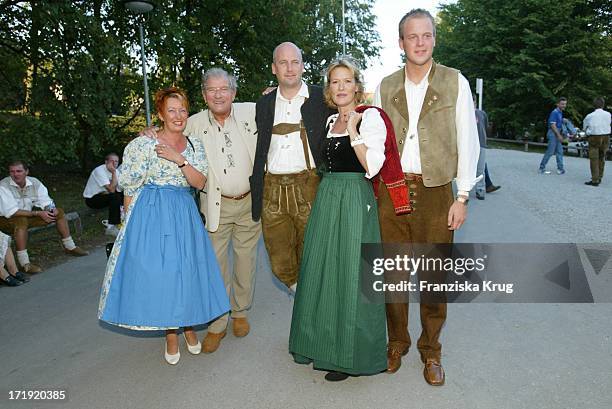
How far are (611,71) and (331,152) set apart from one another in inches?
1201

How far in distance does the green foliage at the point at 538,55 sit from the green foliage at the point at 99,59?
18338mm

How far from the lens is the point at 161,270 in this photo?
3.46m

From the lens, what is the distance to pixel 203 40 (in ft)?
46.3

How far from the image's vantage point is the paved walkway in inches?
125

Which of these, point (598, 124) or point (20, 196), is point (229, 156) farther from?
point (598, 124)

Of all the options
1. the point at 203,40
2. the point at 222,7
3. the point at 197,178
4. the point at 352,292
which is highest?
the point at 222,7

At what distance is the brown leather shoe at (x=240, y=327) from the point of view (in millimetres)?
4223

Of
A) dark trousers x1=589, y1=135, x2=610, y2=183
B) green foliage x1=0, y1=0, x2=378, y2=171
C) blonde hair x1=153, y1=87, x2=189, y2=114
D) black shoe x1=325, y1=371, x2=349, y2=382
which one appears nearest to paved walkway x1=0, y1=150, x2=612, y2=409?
black shoe x1=325, y1=371, x2=349, y2=382

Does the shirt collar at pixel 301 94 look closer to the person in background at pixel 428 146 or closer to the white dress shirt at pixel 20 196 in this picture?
the person in background at pixel 428 146

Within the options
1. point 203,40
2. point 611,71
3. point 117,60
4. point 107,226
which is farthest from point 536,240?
point 611,71

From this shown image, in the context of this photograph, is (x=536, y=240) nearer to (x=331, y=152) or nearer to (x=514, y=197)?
(x=514, y=197)

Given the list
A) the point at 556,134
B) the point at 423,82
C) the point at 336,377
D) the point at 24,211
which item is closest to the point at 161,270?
the point at 336,377

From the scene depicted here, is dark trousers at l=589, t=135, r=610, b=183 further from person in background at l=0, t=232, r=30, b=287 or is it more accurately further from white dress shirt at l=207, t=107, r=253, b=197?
person in background at l=0, t=232, r=30, b=287

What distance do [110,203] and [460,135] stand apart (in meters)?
6.50
